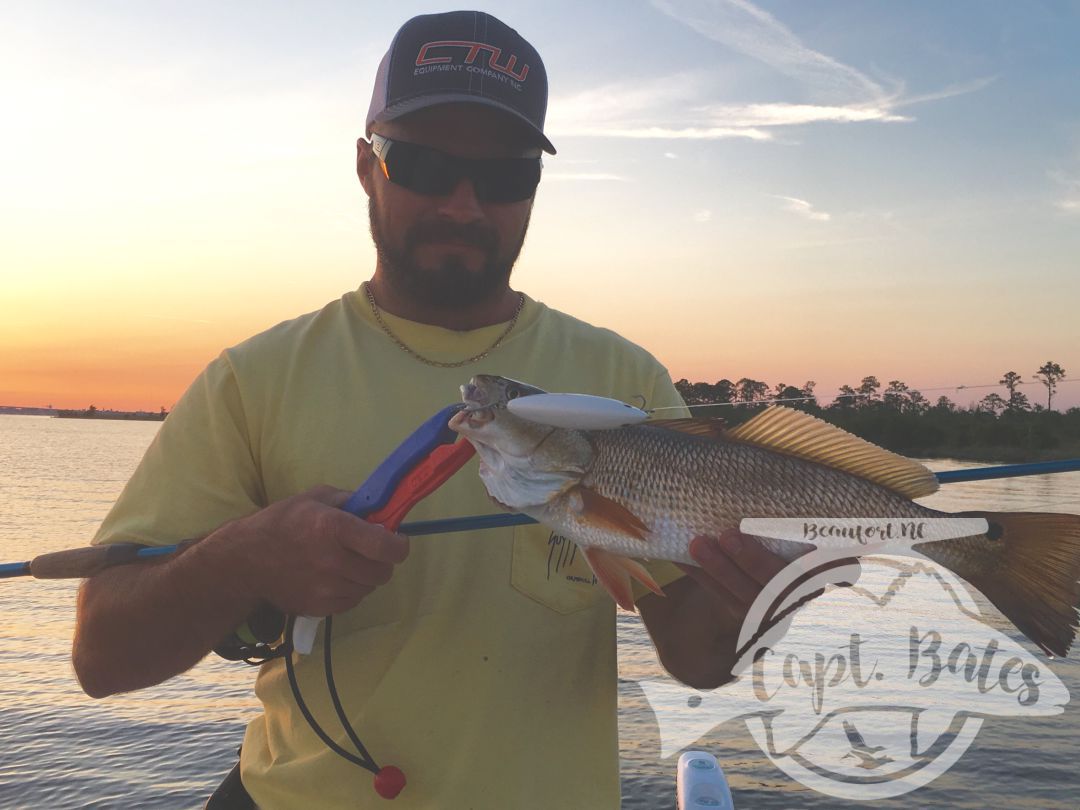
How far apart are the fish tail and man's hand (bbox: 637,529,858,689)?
1.30ft

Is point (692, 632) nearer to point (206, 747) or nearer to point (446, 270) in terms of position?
point (446, 270)

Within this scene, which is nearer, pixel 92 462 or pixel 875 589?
pixel 875 589

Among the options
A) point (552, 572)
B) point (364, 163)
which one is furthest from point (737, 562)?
point (364, 163)

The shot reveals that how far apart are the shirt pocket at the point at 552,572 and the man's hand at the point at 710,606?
28 cm

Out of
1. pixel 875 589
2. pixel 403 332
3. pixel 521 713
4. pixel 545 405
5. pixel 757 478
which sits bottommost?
pixel 875 589

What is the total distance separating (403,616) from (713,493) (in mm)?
1013

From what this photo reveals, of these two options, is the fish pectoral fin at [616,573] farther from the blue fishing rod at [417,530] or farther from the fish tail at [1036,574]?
the fish tail at [1036,574]

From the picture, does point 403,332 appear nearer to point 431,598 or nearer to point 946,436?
point 431,598

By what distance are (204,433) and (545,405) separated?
1186 mm

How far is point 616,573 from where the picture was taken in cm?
234

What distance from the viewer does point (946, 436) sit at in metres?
40.2

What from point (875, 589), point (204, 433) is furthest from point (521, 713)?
point (875, 589)

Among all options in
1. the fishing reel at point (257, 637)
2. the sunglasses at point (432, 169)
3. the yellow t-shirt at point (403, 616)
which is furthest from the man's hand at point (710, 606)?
the sunglasses at point (432, 169)

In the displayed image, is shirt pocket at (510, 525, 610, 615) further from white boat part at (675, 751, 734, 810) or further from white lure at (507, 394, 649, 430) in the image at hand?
white boat part at (675, 751, 734, 810)
